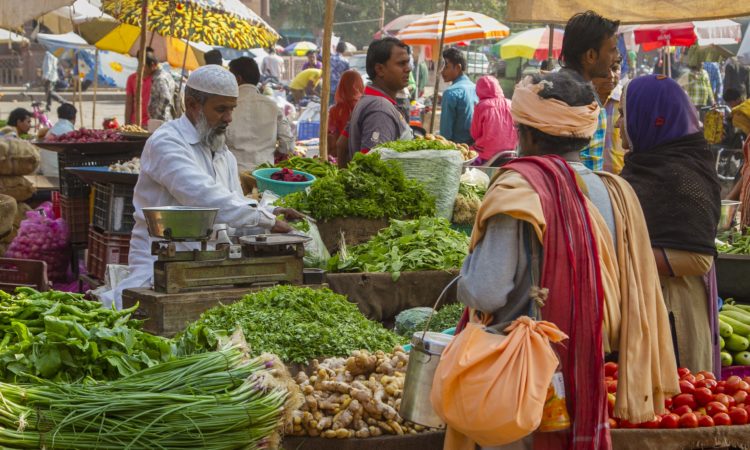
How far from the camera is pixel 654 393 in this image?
326 cm

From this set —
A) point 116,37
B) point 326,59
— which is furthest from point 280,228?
point 116,37

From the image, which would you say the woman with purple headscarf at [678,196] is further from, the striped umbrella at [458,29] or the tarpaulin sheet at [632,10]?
the striped umbrella at [458,29]

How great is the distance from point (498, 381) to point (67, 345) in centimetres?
151

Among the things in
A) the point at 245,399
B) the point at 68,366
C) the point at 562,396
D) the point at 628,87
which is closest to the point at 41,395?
the point at 68,366

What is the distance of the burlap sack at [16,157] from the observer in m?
9.66

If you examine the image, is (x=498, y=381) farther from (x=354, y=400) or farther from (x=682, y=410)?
(x=682, y=410)

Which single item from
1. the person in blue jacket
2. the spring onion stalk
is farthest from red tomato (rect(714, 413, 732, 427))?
the person in blue jacket

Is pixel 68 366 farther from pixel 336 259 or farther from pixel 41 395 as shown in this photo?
pixel 336 259

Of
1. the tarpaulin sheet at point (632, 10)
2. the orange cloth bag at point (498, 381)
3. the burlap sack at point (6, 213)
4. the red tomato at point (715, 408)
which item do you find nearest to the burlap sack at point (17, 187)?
the burlap sack at point (6, 213)

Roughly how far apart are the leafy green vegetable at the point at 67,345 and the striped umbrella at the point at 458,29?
14867 mm

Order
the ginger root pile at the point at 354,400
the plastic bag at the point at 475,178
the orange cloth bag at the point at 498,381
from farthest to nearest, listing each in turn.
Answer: the plastic bag at the point at 475,178, the ginger root pile at the point at 354,400, the orange cloth bag at the point at 498,381

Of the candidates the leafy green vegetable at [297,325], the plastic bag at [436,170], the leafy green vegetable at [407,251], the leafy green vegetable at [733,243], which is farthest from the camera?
the plastic bag at [436,170]

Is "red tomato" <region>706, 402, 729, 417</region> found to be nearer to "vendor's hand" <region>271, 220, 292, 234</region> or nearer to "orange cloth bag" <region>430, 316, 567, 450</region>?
"orange cloth bag" <region>430, 316, 567, 450</region>

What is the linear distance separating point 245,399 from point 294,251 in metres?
1.66
